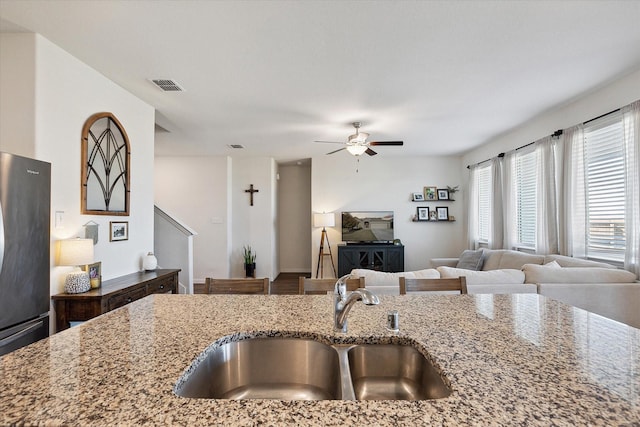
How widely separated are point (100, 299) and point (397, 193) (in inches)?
219

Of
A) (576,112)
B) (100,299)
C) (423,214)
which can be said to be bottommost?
(100,299)

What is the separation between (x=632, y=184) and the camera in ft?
9.77

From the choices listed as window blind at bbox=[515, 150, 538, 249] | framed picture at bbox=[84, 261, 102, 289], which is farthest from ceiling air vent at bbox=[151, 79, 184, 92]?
window blind at bbox=[515, 150, 538, 249]

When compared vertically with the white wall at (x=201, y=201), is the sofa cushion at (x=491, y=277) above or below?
below

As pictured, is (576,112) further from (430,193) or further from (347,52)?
(430,193)

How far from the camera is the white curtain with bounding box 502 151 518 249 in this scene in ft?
16.2

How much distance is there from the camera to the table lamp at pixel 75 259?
234 centimetres

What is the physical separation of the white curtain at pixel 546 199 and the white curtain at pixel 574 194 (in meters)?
0.20

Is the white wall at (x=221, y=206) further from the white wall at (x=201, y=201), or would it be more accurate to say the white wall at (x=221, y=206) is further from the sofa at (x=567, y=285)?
the sofa at (x=567, y=285)

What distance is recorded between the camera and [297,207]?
788cm

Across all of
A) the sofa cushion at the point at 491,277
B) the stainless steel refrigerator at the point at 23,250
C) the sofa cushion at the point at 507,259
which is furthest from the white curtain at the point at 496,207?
the stainless steel refrigerator at the point at 23,250

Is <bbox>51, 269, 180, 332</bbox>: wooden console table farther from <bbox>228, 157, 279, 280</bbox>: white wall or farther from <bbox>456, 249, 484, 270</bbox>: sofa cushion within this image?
<bbox>456, 249, 484, 270</bbox>: sofa cushion


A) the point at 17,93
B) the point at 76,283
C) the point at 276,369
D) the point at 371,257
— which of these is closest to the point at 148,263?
the point at 76,283

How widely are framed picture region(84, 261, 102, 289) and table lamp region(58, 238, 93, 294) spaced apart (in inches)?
3.6
